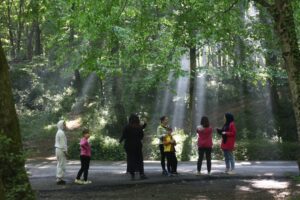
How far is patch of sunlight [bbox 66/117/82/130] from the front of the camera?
104 feet

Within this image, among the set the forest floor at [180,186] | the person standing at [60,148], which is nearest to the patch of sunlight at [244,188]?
the forest floor at [180,186]

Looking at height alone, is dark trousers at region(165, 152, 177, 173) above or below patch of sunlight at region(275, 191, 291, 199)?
above

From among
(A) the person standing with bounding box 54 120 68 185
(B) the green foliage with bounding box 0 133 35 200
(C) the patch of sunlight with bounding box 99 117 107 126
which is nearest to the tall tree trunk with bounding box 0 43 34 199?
(B) the green foliage with bounding box 0 133 35 200

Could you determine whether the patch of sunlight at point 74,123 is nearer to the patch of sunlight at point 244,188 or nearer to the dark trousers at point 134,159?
the dark trousers at point 134,159

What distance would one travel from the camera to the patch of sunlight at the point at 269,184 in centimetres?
1224

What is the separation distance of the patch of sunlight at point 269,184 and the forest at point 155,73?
2915 mm

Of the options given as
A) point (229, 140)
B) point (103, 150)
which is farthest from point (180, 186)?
point (103, 150)

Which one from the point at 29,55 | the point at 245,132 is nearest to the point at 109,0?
the point at 245,132

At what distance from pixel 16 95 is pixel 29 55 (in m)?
8.58

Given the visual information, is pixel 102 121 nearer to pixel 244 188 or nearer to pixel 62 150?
pixel 62 150

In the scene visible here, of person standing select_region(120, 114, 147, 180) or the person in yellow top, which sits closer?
person standing select_region(120, 114, 147, 180)

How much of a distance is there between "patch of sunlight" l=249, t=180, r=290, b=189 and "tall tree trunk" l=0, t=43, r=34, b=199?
711 centimetres

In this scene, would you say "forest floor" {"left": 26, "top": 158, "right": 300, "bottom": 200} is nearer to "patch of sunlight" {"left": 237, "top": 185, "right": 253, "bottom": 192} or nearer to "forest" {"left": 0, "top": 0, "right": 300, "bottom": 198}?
"patch of sunlight" {"left": 237, "top": 185, "right": 253, "bottom": 192}

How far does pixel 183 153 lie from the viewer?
21.2 meters
